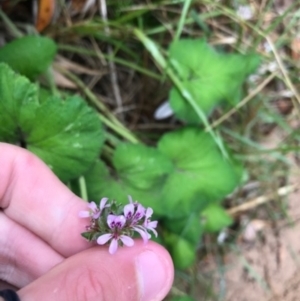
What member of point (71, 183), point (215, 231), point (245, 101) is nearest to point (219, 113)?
point (245, 101)

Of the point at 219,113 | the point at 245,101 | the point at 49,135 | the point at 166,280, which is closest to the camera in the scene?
the point at 166,280

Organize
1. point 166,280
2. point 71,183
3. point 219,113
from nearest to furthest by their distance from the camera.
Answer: point 166,280
point 71,183
point 219,113

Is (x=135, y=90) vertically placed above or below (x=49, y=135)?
below

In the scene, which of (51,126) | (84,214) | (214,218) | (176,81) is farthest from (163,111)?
(84,214)

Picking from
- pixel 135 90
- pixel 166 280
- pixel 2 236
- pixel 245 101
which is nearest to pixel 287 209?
pixel 245 101

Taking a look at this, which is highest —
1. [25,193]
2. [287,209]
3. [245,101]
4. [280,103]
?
[25,193]

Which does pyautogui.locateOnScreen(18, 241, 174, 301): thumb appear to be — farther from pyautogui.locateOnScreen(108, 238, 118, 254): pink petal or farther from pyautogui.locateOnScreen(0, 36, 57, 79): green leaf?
pyautogui.locateOnScreen(0, 36, 57, 79): green leaf

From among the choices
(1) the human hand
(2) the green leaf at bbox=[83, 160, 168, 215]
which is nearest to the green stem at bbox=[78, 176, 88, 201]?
(2) the green leaf at bbox=[83, 160, 168, 215]

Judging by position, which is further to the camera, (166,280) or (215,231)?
(215,231)

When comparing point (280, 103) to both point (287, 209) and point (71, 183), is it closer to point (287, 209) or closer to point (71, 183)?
point (287, 209)
